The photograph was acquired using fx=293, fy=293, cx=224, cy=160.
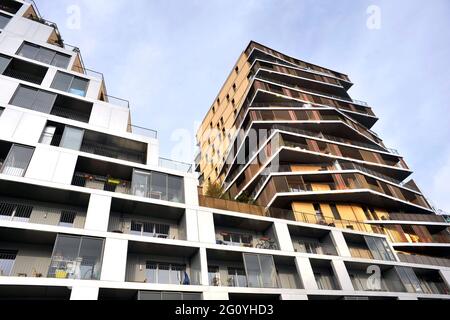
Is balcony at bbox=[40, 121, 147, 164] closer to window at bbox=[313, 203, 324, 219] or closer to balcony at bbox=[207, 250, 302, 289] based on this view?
balcony at bbox=[207, 250, 302, 289]

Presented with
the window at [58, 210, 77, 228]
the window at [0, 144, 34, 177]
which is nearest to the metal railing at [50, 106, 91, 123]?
the window at [0, 144, 34, 177]

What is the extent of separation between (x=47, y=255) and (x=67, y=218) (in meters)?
2.65

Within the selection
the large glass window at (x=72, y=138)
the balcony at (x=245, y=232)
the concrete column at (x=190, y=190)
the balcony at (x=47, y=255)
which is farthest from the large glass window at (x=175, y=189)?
the large glass window at (x=72, y=138)

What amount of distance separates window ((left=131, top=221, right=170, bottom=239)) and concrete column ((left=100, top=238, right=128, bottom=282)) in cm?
310

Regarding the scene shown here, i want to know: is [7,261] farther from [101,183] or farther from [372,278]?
[372,278]

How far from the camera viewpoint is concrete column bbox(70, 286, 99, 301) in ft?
48.4

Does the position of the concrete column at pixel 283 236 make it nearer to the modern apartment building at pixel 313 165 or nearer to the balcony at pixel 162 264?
the modern apartment building at pixel 313 165

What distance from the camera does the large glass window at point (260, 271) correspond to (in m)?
20.5

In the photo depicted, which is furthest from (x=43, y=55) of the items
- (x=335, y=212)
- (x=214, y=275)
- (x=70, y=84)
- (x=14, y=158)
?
(x=335, y=212)

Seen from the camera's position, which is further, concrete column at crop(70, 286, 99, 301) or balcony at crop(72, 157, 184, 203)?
balcony at crop(72, 157, 184, 203)

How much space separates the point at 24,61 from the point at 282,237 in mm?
27560

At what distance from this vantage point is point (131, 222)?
21.4 m
